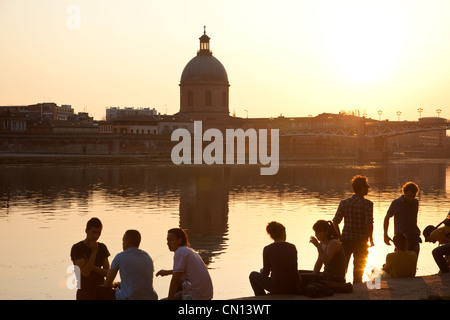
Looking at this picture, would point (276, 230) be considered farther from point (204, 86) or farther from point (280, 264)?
point (204, 86)

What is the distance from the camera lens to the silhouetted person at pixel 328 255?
1119 cm

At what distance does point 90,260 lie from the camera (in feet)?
33.9

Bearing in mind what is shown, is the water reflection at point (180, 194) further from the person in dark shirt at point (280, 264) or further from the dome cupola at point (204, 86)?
the dome cupola at point (204, 86)

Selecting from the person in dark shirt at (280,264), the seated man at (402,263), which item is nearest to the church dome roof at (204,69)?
the seated man at (402,263)

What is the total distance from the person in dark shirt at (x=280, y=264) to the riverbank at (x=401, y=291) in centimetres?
16

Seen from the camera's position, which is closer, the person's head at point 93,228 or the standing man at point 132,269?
the standing man at point 132,269

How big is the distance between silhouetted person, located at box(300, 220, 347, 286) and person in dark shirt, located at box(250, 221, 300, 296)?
0.45 metres

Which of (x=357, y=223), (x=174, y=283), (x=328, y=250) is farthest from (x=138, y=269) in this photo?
(x=357, y=223)

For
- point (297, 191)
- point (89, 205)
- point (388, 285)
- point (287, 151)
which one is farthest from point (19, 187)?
point (287, 151)

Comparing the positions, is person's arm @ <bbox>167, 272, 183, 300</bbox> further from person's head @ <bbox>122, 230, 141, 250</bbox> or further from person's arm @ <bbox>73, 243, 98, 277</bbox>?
person's arm @ <bbox>73, 243, 98, 277</bbox>

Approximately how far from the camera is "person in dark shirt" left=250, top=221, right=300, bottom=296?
10.7 m

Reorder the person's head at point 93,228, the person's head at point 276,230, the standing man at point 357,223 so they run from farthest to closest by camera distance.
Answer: the standing man at point 357,223 → the person's head at point 276,230 → the person's head at point 93,228

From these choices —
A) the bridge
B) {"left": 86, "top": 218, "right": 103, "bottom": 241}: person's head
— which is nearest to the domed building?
the bridge

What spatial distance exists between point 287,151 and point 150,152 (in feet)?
112
